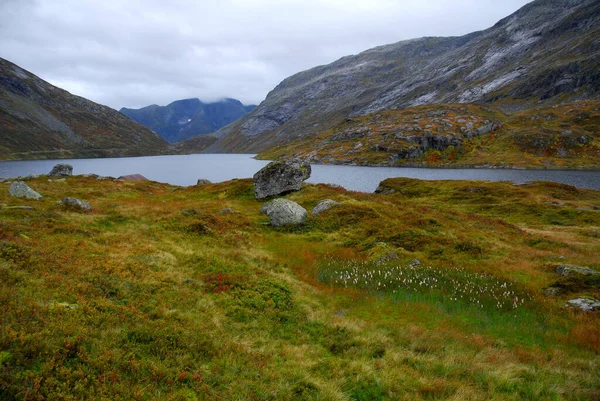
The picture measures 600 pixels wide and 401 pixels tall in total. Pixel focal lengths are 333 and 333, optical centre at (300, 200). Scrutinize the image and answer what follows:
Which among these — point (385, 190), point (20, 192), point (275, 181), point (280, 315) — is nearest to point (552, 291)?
point (280, 315)

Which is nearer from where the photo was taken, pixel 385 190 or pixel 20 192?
pixel 20 192

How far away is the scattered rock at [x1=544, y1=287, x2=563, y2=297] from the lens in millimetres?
16812

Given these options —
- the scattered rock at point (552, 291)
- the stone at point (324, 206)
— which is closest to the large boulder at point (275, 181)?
the stone at point (324, 206)

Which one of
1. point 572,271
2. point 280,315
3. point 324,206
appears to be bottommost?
point 572,271

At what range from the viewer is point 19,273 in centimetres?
1062

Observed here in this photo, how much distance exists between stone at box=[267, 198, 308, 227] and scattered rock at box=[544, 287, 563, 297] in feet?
60.4

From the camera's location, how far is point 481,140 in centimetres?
15862

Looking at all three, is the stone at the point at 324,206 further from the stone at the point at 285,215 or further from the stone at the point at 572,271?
the stone at the point at 572,271

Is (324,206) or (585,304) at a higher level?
(324,206)

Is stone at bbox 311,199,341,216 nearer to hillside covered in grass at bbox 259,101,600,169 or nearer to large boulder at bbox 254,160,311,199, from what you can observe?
large boulder at bbox 254,160,311,199

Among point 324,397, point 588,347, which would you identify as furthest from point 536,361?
point 324,397

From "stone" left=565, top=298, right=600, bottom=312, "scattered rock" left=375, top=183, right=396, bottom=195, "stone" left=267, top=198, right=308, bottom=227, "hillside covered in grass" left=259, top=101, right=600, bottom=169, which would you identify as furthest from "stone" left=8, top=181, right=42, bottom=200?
"hillside covered in grass" left=259, top=101, right=600, bottom=169

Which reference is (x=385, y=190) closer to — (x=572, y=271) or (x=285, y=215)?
(x=285, y=215)

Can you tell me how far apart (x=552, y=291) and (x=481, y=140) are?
163 metres
